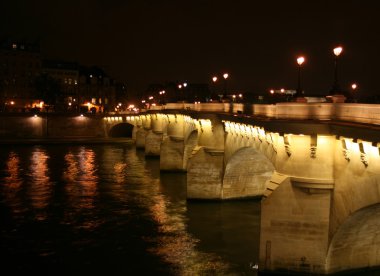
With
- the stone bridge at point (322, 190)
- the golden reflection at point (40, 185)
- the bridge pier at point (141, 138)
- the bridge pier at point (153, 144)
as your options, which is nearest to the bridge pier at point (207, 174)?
the golden reflection at point (40, 185)

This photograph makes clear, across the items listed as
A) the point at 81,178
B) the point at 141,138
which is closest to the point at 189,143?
the point at 81,178

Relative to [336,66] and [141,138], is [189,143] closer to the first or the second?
[141,138]

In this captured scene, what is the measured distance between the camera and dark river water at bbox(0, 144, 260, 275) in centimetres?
2138

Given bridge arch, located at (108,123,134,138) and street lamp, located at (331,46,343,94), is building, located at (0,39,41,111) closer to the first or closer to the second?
bridge arch, located at (108,123,134,138)

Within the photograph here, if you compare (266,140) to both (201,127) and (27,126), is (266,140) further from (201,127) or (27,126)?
(27,126)

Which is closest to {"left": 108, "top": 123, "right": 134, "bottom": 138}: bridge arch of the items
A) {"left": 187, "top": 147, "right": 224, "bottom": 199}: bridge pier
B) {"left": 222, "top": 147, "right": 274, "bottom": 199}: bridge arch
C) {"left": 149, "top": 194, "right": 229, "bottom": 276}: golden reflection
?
{"left": 187, "top": 147, "right": 224, "bottom": 199}: bridge pier

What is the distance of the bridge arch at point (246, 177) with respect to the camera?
3284cm

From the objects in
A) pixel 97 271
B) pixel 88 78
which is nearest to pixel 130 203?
pixel 97 271

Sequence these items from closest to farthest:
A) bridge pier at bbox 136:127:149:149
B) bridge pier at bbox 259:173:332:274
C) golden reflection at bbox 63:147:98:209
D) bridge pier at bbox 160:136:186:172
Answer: bridge pier at bbox 259:173:332:274 → golden reflection at bbox 63:147:98:209 → bridge pier at bbox 160:136:186:172 → bridge pier at bbox 136:127:149:149

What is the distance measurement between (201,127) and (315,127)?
755 inches

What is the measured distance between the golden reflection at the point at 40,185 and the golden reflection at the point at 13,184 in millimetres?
1080

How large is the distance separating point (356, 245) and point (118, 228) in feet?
44.7

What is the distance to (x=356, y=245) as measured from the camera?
18.7m

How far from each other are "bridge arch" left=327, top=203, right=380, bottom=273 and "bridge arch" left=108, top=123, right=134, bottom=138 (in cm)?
7703
